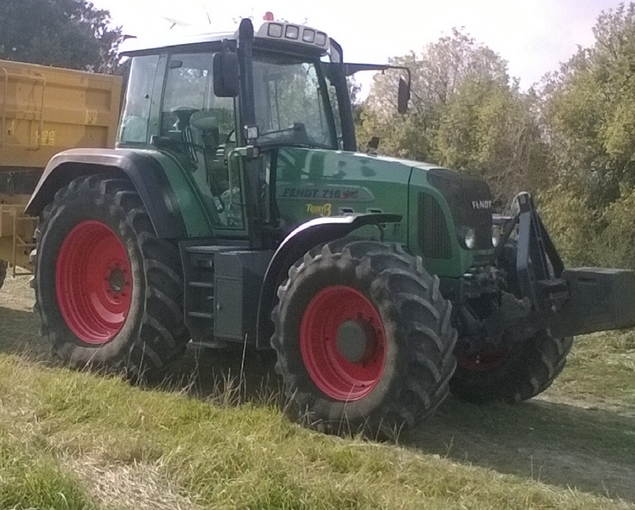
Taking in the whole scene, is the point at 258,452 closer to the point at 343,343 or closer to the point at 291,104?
the point at 343,343

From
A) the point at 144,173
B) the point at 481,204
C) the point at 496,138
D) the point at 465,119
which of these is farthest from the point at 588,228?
A: the point at 144,173

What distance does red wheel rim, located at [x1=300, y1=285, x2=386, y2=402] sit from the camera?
5891 mm

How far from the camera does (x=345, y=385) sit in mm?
6035

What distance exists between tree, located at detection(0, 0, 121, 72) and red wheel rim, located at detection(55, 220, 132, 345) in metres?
16.9

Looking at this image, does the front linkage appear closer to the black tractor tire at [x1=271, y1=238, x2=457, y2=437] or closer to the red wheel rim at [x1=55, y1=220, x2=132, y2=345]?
the black tractor tire at [x1=271, y1=238, x2=457, y2=437]

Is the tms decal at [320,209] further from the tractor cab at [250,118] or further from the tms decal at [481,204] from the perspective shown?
the tms decal at [481,204]

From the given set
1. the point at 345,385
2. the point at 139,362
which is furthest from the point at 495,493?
the point at 139,362

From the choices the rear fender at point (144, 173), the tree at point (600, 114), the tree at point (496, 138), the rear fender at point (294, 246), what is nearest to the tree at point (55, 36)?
the tree at point (496, 138)

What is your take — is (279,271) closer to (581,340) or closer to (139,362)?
(139,362)

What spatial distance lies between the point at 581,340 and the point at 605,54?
513 cm

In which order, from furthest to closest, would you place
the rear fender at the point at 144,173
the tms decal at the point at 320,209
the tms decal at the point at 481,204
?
the rear fender at the point at 144,173 → the tms decal at the point at 320,209 → the tms decal at the point at 481,204

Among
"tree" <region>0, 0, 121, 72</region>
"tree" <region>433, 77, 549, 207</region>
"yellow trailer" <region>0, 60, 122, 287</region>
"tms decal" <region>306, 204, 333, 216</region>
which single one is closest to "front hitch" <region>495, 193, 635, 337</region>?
"tms decal" <region>306, 204, 333, 216</region>

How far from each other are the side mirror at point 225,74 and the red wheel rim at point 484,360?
8.59 feet

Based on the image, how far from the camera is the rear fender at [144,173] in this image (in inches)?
271
